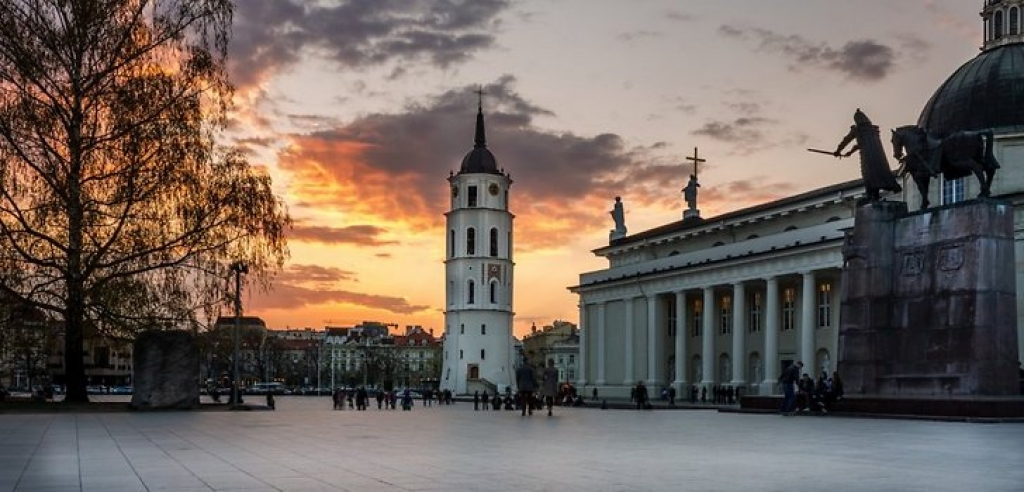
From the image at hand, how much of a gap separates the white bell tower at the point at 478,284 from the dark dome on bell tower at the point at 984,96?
6786cm

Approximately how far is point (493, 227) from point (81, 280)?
89.0 m

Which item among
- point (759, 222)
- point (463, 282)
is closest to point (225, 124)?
point (759, 222)

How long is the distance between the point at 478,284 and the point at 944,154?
311ft

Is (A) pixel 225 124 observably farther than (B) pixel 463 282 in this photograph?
No

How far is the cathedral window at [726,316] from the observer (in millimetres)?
74188

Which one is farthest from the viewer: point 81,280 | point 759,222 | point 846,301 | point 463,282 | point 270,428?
point 463,282

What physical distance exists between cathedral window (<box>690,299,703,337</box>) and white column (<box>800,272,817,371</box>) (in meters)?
16.7

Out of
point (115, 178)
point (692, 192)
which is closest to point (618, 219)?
point (692, 192)

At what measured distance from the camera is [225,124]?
38.6 m

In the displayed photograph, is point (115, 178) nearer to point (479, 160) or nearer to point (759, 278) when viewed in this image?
point (759, 278)

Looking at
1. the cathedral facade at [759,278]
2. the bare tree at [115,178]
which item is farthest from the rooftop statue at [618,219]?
the bare tree at [115,178]

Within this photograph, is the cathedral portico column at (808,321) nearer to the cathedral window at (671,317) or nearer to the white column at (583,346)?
the cathedral window at (671,317)

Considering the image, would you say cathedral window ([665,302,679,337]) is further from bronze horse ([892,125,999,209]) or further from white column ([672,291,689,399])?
bronze horse ([892,125,999,209])

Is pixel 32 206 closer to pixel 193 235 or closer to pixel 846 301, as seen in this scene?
pixel 193 235
